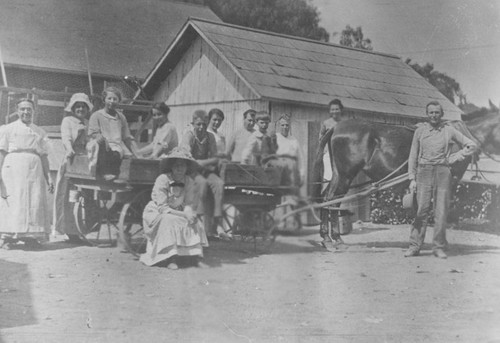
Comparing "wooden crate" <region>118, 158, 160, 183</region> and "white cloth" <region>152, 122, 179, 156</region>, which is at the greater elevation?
"white cloth" <region>152, 122, 179, 156</region>

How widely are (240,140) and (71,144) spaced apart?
2170mm

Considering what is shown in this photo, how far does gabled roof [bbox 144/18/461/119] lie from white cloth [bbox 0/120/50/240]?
3.71m

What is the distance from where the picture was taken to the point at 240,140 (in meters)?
8.08

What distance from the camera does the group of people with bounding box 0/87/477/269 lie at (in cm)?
649

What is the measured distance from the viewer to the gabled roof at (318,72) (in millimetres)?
8570

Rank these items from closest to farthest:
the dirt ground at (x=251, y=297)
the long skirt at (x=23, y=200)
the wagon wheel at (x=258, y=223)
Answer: the dirt ground at (x=251, y=297) < the long skirt at (x=23, y=200) < the wagon wheel at (x=258, y=223)

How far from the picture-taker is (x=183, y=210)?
6555mm

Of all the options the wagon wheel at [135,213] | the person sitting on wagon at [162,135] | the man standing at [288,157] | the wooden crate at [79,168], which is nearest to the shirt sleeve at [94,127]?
the wooden crate at [79,168]

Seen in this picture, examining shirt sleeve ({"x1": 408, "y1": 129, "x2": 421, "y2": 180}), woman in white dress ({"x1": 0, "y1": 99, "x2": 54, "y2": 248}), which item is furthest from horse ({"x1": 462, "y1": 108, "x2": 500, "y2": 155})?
woman in white dress ({"x1": 0, "y1": 99, "x2": 54, "y2": 248})

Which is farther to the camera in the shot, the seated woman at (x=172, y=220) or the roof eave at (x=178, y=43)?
the roof eave at (x=178, y=43)

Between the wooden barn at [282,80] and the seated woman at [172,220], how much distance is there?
3.02 meters

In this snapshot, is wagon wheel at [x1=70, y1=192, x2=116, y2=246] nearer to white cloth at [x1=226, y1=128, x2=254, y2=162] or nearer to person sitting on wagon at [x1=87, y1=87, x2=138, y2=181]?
person sitting on wagon at [x1=87, y1=87, x2=138, y2=181]

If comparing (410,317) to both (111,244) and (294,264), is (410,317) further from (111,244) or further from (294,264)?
(111,244)

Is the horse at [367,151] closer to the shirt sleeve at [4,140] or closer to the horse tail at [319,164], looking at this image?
the horse tail at [319,164]
